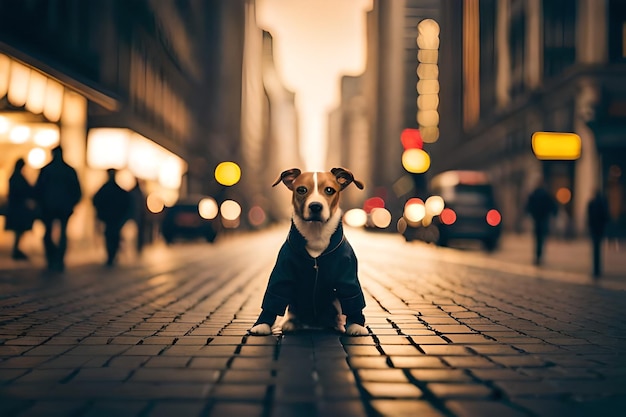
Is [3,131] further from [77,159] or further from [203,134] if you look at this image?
[203,134]

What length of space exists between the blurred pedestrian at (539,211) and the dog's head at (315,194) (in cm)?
995

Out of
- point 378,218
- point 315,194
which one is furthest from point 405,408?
point 378,218

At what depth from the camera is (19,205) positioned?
44.1 ft

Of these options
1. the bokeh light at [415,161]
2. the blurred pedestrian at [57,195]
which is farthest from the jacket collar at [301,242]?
the bokeh light at [415,161]

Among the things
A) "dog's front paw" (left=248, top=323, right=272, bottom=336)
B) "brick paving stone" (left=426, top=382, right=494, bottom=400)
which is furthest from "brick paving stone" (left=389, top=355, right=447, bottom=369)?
"dog's front paw" (left=248, top=323, right=272, bottom=336)

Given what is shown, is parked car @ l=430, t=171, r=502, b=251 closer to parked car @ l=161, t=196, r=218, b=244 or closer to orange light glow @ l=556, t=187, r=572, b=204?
parked car @ l=161, t=196, r=218, b=244

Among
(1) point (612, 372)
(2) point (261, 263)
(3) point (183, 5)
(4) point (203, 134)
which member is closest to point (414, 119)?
(4) point (203, 134)

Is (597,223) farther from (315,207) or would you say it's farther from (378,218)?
(378,218)

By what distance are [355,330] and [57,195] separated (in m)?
7.68

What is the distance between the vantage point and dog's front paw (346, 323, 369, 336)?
5113 mm

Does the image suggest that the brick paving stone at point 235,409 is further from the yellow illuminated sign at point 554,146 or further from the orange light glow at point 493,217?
the yellow illuminated sign at point 554,146

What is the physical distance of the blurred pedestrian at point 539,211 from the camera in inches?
561

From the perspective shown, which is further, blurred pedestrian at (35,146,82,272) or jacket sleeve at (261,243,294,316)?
blurred pedestrian at (35,146,82,272)

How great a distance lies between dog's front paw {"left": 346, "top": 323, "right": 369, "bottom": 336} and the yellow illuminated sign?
17.3 metres
